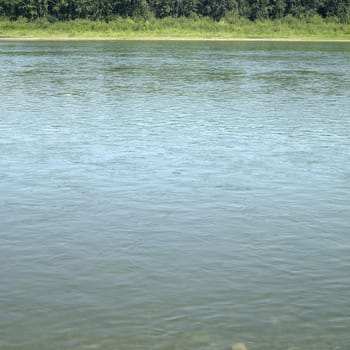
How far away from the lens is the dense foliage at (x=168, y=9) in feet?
399

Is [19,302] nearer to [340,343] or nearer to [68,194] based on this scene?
[340,343]

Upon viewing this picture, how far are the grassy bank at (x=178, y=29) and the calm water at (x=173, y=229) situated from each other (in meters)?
84.6

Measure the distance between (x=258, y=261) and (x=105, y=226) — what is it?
3189 millimetres

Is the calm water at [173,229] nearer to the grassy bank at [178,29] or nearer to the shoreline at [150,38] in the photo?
the shoreline at [150,38]

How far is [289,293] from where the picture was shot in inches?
378

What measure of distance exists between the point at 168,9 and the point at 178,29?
10979 mm

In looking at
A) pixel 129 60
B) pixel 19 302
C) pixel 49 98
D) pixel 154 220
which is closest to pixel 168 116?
pixel 49 98

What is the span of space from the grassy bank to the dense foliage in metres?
4.22

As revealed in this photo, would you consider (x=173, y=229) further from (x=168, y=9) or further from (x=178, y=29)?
(x=168, y=9)

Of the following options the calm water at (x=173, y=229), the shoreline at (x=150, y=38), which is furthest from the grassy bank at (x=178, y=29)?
the calm water at (x=173, y=229)

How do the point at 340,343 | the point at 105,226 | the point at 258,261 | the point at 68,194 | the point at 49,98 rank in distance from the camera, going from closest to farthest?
the point at 340,343, the point at 258,261, the point at 105,226, the point at 68,194, the point at 49,98

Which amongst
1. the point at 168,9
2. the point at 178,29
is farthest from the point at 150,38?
the point at 168,9

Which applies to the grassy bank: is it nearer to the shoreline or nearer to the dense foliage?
the shoreline

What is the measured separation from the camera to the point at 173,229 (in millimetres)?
12492
